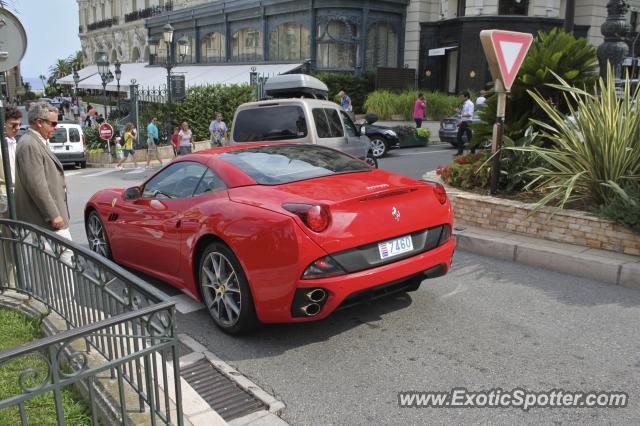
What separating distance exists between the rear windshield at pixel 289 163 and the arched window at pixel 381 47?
25.2 m

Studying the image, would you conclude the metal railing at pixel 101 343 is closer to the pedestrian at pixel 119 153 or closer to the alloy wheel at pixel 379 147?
the alloy wheel at pixel 379 147

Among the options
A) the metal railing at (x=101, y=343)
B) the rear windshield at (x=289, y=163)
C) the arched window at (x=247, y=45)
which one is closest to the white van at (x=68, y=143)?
the arched window at (x=247, y=45)

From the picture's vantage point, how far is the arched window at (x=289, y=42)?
29672mm

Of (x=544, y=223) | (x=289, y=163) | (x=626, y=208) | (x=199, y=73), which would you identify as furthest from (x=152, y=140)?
(x=626, y=208)

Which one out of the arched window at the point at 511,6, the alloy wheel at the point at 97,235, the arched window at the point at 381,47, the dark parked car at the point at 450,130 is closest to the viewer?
the alloy wheel at the point at 97,235

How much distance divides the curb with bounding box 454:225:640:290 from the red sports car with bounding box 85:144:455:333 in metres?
1.82

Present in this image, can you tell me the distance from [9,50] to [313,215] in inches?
128

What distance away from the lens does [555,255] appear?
5.91 metres

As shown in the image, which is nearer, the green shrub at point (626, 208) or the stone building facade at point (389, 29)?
the green shrub at point (626, 208)

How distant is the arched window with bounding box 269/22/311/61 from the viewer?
2967 centimetres

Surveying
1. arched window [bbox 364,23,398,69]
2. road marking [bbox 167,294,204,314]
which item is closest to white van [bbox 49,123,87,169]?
arched window [bbox 364,23,398,69]

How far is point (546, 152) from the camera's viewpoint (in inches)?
272

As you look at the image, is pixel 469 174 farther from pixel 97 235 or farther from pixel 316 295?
pixel 97 235

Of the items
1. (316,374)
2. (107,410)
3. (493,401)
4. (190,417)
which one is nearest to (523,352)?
(493,401)
